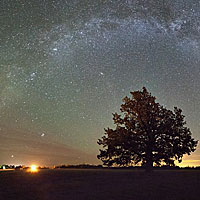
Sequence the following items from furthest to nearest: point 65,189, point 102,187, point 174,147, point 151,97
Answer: point 151,97 < point 174,147 < point 102,187 < point 65,189

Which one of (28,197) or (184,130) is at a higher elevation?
(184,130)

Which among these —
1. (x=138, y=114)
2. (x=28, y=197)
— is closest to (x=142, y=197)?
(x=28, y=197)

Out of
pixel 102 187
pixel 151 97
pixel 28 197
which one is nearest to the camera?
pixel 28 197

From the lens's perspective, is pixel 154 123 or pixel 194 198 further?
pixel 154 123

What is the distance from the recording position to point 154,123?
3106 centimetres

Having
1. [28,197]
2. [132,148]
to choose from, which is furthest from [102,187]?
[132,148]

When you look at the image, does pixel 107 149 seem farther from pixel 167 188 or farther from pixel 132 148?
pixel 167 188

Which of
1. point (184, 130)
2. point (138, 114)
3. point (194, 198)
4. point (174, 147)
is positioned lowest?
point (194, 198)

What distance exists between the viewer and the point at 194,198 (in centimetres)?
1534

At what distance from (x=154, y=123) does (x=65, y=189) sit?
53.5 ft

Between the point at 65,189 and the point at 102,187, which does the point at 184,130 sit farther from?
the point at 65,189

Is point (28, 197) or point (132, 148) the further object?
point (132, 148)

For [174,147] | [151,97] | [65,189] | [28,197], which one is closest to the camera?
[28,197]

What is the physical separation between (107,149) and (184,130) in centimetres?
898
